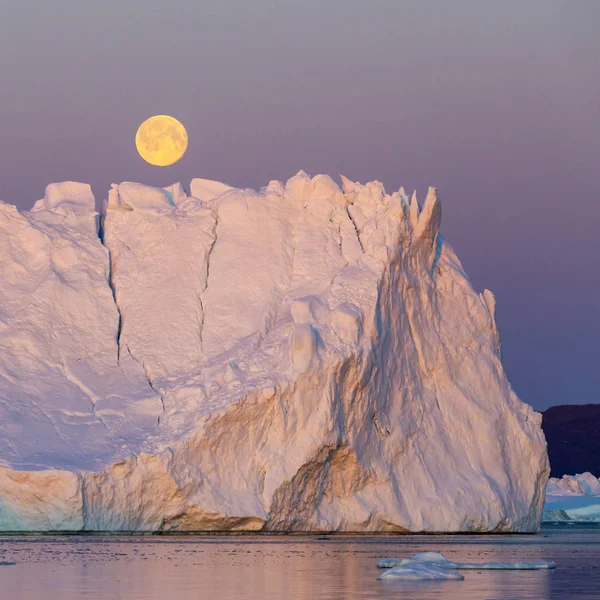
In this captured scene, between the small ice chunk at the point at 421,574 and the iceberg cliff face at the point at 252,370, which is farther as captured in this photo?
the iceberg cliff face at the point at 252,370

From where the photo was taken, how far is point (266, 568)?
844 inches

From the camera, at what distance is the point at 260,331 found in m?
36.4

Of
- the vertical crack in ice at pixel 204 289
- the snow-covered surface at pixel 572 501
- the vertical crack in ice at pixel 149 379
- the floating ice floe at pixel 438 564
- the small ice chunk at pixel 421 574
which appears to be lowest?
the small ice chunk at pixel 421 574

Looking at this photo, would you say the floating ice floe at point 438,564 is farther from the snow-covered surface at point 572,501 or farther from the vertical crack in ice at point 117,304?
the snow-covered surface at point 572,501

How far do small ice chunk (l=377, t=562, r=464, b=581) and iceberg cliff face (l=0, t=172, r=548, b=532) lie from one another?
13.4 m

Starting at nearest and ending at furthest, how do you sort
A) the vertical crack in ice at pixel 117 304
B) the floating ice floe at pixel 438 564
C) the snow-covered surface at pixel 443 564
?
1. the floating ice floe at pixel 438 564
2. the snow-covered surface at pixel 443 564
3. the vertical crack in ice at pixel 117 304

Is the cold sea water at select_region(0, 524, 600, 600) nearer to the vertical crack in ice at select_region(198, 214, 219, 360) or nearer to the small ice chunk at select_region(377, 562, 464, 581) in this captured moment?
the small ice chunk at select_region(377, 562, 464, 581)

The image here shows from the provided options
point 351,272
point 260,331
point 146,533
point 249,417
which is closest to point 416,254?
point 351,272

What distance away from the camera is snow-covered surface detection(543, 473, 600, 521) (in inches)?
1868

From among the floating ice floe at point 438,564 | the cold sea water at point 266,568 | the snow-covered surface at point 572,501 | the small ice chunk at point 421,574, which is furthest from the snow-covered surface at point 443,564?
the snow-covered surface at point 572,501

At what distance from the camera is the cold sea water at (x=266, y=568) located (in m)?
17.0

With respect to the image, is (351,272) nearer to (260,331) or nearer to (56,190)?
(260,331)

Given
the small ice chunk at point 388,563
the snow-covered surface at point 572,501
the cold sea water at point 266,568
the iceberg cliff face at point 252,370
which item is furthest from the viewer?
the snow-covered surface at point 572,501

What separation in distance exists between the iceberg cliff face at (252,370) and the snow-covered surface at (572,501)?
1026 cm
